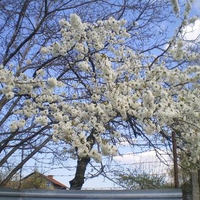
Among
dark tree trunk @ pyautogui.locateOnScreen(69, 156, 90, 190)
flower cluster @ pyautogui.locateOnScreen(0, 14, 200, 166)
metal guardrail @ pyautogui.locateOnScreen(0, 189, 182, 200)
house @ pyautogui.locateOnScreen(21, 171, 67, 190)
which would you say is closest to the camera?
metal guardrail @ pyautogui.locateOnScreen(0, 189, 182, 200)

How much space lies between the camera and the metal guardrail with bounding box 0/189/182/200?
2789 millimetres

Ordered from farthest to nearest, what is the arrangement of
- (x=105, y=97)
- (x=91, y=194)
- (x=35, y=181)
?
(x=35, y=181)
(x=105, y=97)
(x=91, y=194)

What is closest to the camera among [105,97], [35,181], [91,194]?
[91,194]

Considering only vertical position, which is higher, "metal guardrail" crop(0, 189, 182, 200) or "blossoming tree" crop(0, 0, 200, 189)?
"blossoming tree" crop(0, 0, 200, 189)

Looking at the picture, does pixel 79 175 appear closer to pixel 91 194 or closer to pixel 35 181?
pixel 91 194

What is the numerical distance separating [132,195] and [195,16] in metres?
3.24

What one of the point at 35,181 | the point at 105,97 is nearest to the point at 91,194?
the point at 105,97

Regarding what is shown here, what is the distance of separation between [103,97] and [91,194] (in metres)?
2.28

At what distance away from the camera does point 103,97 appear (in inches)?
202

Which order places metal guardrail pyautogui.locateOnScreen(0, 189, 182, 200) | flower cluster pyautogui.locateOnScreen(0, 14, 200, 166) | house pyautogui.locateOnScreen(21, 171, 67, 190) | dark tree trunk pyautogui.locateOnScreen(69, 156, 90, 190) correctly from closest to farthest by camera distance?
metal guardrail pyautogui.locateOnScreen(0, 189, 182, 200), flower cluster pyautogui.locateOnScreen(0, 14, 200, 166), dark tree trunk pyautogui.locateOnScreen(69, 156, 90, 190), house pyautogui.locateOnScreen(21, 171, 67, 190)

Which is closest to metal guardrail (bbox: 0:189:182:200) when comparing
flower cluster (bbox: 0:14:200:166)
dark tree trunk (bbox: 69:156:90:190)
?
flower cluster (bbox: 0:14:200:166)

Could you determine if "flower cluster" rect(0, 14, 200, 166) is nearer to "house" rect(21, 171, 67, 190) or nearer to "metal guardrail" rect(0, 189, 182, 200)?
"metal guardrail" rect(0, 189, 182, 200)

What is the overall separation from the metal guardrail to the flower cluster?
3.52 ft

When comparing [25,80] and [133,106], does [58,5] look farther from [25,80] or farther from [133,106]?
[133,106]
